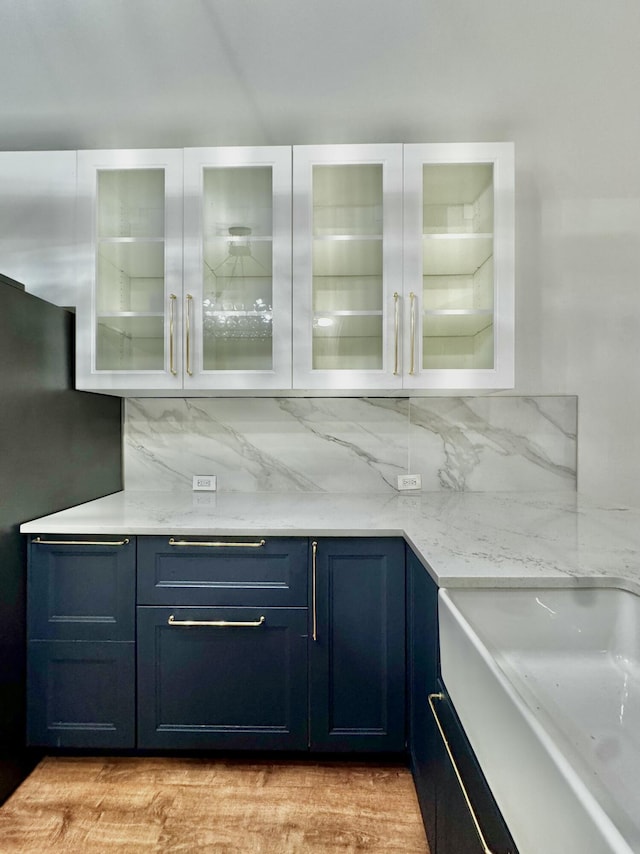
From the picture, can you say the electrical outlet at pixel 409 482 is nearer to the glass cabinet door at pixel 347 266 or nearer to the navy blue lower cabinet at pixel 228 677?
the glass cabinet door at pixel 347 266

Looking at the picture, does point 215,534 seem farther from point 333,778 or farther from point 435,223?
point 435,223

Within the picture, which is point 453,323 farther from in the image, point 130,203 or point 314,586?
point 130,203

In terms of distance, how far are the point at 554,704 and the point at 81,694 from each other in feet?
4.70

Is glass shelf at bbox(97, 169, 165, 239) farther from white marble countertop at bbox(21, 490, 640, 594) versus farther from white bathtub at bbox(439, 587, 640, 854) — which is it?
white bathtub at bbox(439, 587, 640, 854)

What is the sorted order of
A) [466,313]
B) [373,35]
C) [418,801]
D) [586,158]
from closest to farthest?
[418,801] < [373,35] < [466,313] < [586,158]

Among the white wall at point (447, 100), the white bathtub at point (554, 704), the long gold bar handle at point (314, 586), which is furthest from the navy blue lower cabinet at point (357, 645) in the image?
the white wall at point (447, 100)

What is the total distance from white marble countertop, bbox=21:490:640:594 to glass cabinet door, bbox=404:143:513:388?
483 mm

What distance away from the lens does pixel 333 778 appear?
156 centimetres

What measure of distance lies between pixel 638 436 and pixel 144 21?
92.7 inches

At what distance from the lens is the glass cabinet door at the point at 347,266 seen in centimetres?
183

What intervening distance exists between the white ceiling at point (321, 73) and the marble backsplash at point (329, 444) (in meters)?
1.10

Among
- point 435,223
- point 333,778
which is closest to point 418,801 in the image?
point 333,778

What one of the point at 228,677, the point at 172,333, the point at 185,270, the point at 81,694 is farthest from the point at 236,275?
the point at 81,694

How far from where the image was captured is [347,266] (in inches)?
73.7
